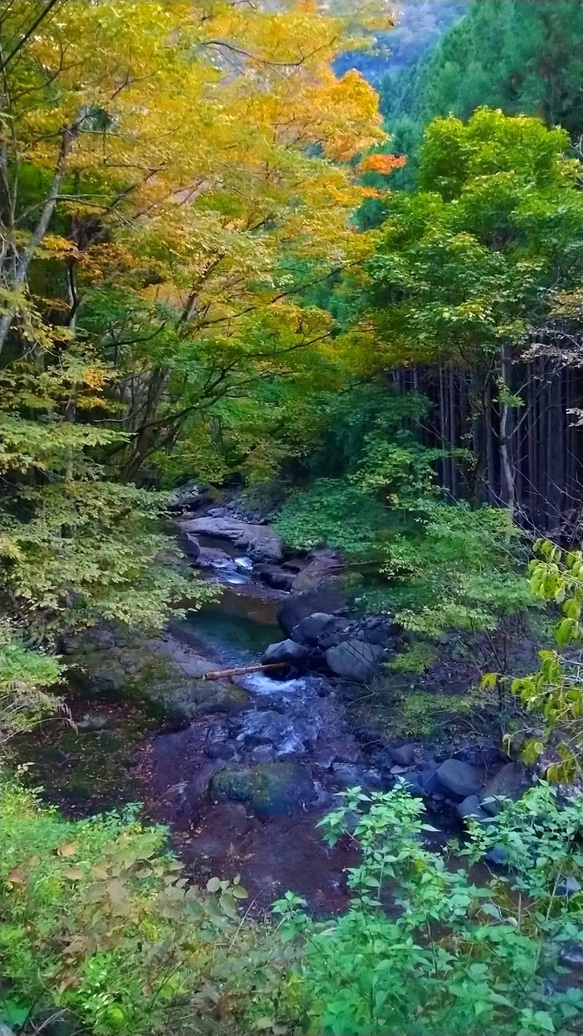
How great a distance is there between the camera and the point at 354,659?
32.7 feet

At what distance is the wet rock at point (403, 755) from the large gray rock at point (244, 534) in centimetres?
960

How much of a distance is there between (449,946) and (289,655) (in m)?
7.95

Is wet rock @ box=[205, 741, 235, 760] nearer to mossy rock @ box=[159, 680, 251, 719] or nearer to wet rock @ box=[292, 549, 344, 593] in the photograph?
mossy rock @ box=[159, 680, 251, 719]

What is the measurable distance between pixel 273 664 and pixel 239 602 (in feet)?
14.2

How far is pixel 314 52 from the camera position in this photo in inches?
308

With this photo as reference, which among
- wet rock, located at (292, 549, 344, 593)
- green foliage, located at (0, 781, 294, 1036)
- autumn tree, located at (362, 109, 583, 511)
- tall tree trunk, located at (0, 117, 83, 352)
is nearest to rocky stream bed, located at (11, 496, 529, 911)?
wet rock, located at (292, 549, 344, 593)

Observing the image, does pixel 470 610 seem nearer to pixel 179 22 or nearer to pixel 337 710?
pixel 337 710

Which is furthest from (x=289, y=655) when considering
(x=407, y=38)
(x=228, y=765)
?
(x=407, y=38)

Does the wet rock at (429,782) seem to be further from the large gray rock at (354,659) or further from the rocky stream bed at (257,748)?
the large gray rock at (354,659)

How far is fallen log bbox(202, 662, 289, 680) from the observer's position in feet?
32.9

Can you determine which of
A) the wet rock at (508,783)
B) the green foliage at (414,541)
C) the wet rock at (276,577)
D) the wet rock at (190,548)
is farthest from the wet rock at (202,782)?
the wet rock at (190,548)

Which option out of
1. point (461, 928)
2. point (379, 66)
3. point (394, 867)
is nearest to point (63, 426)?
point (394, 867)

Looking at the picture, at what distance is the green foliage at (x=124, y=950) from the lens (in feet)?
8.33

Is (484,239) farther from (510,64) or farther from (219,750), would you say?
(219,750)
